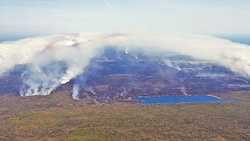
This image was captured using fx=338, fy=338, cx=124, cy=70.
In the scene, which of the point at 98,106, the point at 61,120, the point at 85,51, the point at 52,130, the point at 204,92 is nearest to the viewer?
the point at 52,130

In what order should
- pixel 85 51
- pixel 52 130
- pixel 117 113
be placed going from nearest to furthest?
pixel 52 130
pixel 117 113
pixel 85 51

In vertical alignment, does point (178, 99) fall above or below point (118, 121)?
below

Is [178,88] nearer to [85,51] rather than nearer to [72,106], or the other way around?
[72,106]

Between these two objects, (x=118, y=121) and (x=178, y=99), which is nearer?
(x=118, y=121)

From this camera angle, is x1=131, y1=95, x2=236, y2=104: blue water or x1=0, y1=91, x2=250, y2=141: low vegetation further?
x1=131, y1=95, x2=236, y2=104: blue water

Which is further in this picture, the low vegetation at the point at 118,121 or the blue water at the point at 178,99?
the blue water at the point at 178,99

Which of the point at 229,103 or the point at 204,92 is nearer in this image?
the point at 229,103

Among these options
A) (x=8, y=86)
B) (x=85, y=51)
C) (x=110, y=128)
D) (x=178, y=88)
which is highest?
(x=110, y=128)

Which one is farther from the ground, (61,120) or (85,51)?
(61,120)

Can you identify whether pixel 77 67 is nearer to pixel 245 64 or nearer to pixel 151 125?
pixel 245 64

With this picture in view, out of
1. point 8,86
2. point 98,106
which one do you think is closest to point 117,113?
point 98,106

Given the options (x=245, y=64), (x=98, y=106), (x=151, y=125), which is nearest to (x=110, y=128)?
(x=151, y=125)
